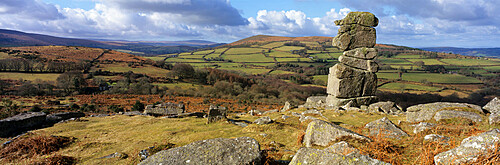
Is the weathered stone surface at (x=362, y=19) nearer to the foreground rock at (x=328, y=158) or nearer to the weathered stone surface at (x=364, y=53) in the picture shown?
the weathered stone surface at (x=364, y=53)

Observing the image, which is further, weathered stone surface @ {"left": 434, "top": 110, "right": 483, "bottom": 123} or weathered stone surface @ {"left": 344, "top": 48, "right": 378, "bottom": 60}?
weathered stone surface @ {"left": 344, "top": 48, "right": 378, "bottom": 60}

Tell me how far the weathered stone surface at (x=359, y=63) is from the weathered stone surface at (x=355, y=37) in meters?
1.02

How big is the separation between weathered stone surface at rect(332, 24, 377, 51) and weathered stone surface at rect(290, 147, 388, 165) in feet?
54.8

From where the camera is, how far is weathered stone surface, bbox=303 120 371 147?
6.98 meters

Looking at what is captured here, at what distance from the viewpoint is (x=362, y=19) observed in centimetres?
1817

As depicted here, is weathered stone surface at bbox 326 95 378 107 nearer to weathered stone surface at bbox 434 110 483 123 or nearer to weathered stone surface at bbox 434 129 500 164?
weathered stone surface at bbox 434 110 483 123

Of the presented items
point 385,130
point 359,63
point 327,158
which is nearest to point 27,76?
point 359,63

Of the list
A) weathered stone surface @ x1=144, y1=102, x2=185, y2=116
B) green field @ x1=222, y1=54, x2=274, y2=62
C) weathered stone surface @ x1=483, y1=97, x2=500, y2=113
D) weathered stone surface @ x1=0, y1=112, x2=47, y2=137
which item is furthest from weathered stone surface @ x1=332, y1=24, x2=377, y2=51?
green field @ x1=222, y1=54, x2=274, y2=62

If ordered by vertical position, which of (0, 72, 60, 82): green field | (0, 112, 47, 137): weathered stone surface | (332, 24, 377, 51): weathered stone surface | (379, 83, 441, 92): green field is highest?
(332, 24, 377, 51): weathered stone surface

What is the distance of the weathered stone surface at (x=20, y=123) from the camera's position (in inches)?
510

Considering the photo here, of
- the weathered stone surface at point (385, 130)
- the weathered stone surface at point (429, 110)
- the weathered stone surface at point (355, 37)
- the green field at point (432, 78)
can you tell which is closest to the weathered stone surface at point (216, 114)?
the weathered stone surface at point (385, 130)

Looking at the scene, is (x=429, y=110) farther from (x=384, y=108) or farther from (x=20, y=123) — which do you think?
(x=20, y=123)

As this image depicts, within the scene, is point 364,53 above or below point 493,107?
above

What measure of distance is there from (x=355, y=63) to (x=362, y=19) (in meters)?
3.92
